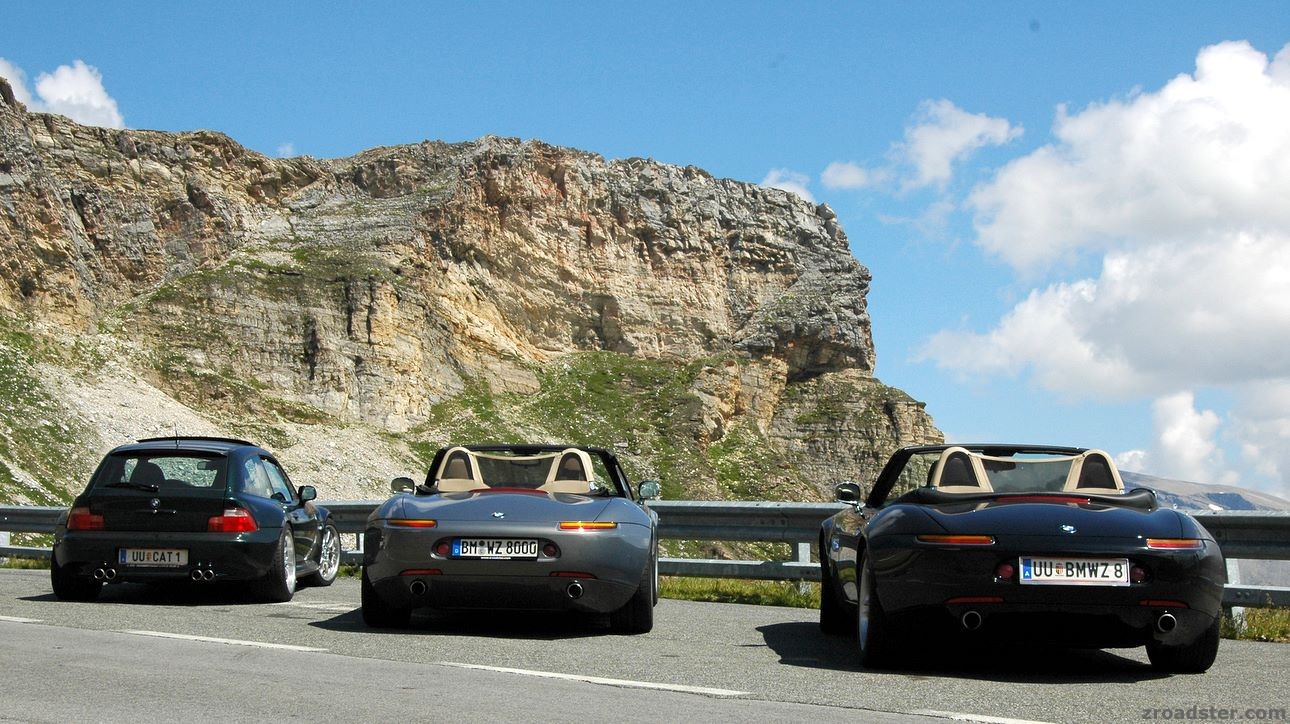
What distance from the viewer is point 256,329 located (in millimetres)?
69875

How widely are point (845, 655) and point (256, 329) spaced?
6561 cm

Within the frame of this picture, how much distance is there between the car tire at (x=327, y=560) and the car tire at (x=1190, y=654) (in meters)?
8.42

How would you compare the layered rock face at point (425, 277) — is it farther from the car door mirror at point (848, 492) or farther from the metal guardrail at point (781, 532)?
the car door mirror at point (848, 492)

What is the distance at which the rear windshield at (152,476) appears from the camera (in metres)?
11.2

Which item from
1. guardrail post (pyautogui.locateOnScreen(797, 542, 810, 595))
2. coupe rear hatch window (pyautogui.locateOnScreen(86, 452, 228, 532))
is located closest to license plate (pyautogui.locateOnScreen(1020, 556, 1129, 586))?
guardrail post (pyautogui.locateOnScreen(797, 542, 810, 595))

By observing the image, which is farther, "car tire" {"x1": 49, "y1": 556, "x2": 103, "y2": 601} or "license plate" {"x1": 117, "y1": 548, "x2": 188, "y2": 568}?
"car tire" {"x1": 49, "y1": 556, "x2": 103, "y2": 601}

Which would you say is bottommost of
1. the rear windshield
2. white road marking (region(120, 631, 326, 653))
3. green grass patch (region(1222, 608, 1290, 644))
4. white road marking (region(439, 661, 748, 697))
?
green grass patch (region(1222, 608, 1290, 644))

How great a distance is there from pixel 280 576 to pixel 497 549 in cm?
365

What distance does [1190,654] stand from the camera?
23.3 feet

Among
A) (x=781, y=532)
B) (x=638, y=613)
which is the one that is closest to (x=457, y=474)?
(x=638, y=613)

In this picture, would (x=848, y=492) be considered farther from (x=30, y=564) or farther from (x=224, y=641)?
(x=30, y=564)

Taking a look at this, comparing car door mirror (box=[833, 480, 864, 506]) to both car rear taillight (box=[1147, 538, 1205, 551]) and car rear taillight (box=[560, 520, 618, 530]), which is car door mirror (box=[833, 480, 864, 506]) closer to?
car rear taillight (box=[560, 520, 618, 530])

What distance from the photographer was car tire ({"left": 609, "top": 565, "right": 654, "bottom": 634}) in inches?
353

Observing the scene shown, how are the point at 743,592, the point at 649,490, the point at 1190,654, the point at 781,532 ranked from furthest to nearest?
the point at 781,532 → the point at 743,592 → the point at 649,490 → the point at 1190,654
